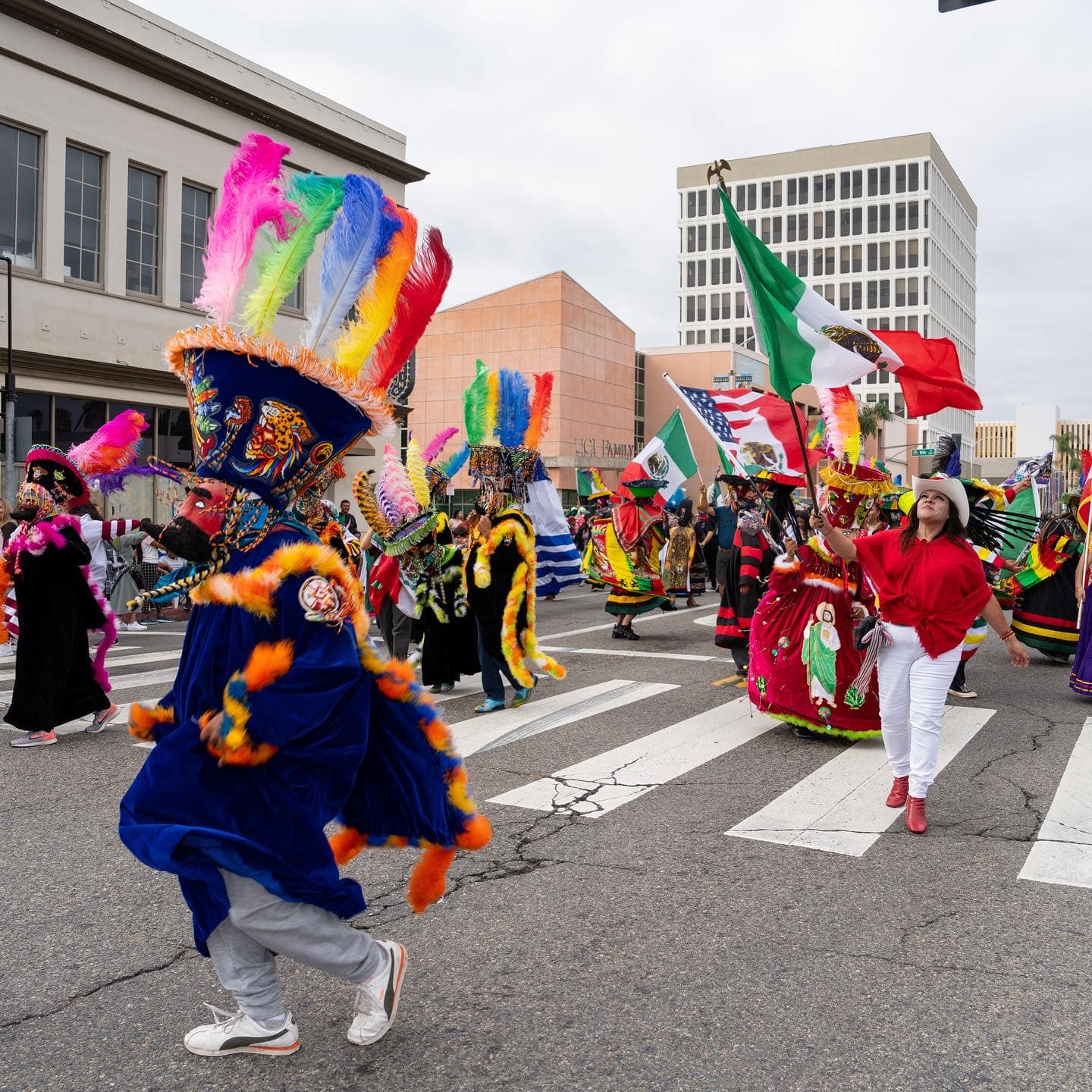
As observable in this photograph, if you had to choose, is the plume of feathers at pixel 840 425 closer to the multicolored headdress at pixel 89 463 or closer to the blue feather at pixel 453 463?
the blue feather at pixel 453 463

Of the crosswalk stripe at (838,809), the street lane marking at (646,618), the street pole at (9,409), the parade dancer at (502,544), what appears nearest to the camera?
the crosswalk stripe at (838,809)

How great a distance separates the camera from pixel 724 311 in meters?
106

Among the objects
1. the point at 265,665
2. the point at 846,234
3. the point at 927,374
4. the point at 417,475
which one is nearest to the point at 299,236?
the point at 265,665

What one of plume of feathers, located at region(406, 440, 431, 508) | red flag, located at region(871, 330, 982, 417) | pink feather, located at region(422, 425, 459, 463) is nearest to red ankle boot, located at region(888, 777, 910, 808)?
red flag, located at region(871, 330, 982, 417)

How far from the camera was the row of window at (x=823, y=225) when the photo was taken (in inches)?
3986

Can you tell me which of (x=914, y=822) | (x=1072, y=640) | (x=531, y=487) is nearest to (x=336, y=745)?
(x=914, y=822)

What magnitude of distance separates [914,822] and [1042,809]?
101 cm

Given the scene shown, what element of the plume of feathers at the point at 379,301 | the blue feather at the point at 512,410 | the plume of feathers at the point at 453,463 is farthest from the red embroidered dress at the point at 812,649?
the plume of feathers at the point at 379,301

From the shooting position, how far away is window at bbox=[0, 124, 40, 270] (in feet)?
66.4

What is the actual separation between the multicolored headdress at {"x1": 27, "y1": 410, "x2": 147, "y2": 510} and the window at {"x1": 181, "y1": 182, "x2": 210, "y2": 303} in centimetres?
1635

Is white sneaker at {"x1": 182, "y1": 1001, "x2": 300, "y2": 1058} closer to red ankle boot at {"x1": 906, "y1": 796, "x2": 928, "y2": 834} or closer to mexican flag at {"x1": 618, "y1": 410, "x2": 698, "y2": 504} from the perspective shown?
red ankle boot at {"x1": 906, "y1": 796, "x2": 928, "y2": 834}

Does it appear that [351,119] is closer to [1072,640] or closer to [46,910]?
[1072,640]

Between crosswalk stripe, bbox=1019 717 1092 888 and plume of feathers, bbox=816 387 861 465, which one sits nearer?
crosswalk stripe, bbox=1019 717 1092 888

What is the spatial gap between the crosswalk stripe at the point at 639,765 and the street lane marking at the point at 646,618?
5.84 meters
